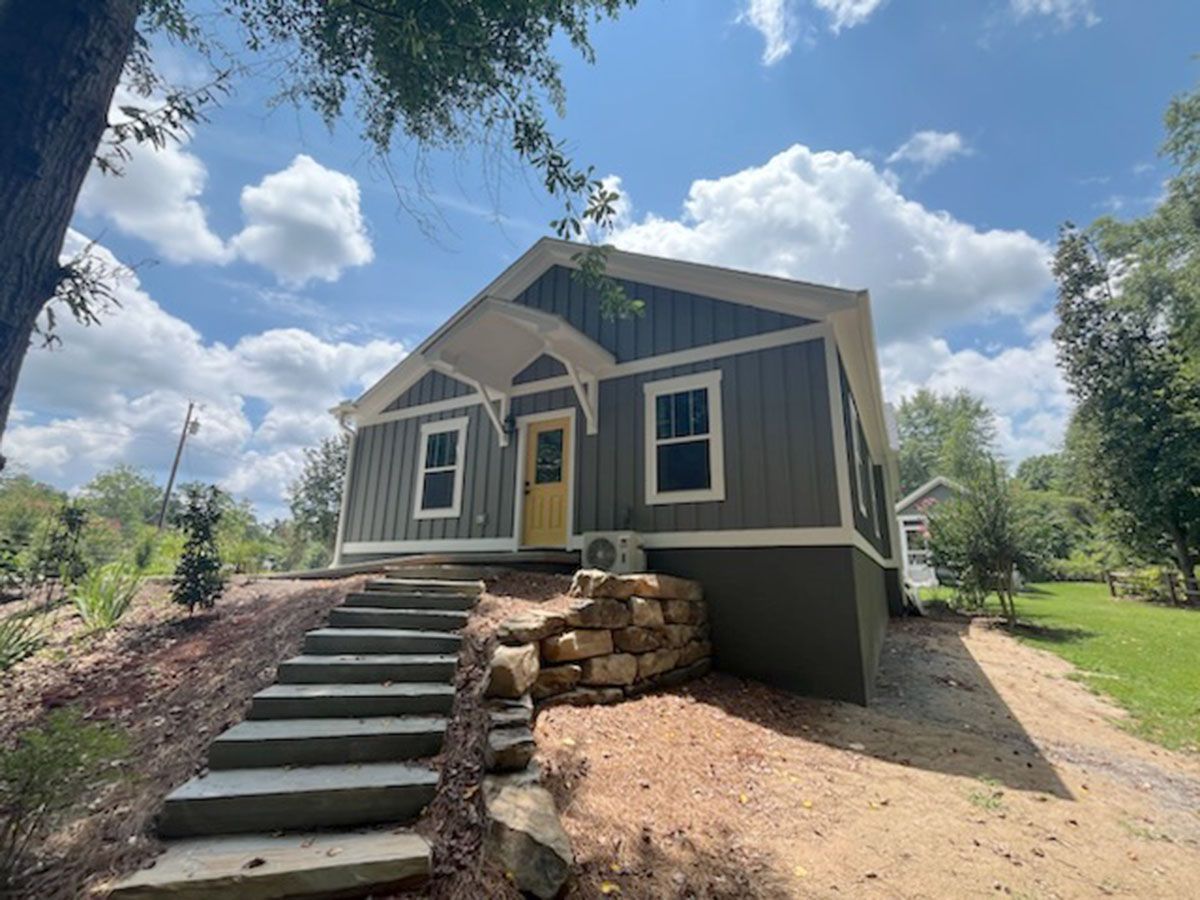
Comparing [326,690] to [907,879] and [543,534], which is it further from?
[543,534]

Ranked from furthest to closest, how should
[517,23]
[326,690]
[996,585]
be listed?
[996,585] → [517,23] → [326,690]

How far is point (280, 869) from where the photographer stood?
2.09m

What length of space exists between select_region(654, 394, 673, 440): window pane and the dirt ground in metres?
3.13

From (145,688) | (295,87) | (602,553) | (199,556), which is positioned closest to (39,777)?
(145,688)

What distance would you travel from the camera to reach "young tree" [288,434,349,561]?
1758 centimetres

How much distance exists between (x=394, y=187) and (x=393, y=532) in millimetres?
6736

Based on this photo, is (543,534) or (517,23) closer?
(517,23)

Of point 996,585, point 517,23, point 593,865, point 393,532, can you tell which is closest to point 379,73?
point 517,23

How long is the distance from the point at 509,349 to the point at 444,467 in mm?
2697

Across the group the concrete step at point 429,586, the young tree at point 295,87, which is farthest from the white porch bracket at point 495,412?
the young tree at point 295,87

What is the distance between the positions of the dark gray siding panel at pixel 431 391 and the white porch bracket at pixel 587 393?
2.48m

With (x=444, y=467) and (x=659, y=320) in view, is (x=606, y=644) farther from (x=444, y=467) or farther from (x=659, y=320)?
(x=444, y=467)

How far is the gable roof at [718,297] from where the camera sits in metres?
5.77

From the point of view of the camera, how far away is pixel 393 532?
9.26 meters
